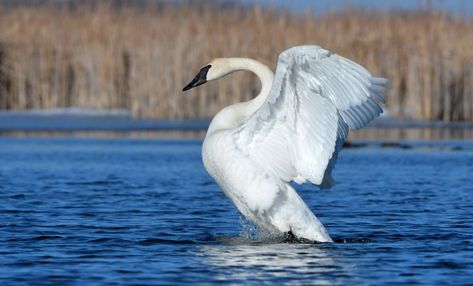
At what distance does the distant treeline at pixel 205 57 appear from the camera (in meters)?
23.0

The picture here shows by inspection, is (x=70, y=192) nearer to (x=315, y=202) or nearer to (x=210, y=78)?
(x=315, y=202)

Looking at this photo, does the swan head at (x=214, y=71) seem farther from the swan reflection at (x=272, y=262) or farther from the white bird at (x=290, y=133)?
the swan reflection at (x=272, y=262)

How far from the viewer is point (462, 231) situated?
9609 millimetres

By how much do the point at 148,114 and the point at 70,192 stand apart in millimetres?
10915

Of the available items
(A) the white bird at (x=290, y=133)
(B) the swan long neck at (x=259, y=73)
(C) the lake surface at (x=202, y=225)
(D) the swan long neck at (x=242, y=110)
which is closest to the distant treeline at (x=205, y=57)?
(C) the lake surface at (x=202, y=225)

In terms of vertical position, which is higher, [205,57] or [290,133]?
[205,57]

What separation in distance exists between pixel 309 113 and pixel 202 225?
6.87ft

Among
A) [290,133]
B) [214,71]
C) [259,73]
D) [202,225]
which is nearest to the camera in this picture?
[290,133]

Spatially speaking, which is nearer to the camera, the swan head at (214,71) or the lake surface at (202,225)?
the lake surface at (202,225)

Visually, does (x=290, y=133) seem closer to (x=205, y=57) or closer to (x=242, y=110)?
(x=242, y=110)

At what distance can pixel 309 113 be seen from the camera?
27.9 ft

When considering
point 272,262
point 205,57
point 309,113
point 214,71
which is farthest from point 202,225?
point 205,57

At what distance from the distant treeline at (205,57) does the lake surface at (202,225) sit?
236 inches

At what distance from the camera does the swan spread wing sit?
8266mm
